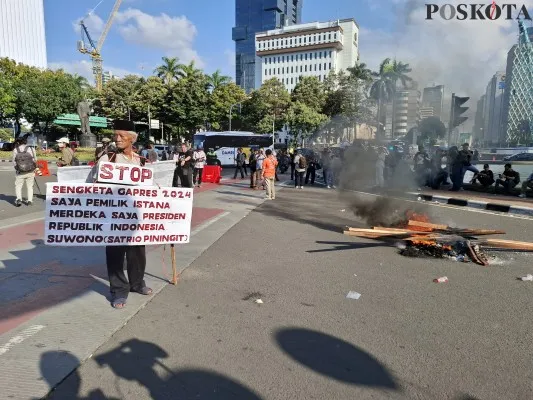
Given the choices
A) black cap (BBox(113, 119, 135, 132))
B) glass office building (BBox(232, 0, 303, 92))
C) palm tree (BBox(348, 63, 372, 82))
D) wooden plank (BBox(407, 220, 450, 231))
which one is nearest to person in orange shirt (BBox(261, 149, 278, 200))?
wooden plank (BBox(407, 220, 450, 231))

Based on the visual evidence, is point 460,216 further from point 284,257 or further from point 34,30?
point 34,30

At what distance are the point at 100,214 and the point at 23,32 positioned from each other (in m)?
99.5

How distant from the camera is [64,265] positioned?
493cm

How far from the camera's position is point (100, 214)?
12.4 feet

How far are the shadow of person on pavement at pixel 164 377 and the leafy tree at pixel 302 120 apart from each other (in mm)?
51181

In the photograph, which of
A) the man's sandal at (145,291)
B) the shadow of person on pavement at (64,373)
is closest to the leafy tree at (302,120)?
the man's sandal at (145,291)

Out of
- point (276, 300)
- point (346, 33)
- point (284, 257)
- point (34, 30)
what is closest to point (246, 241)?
point (284, 257)

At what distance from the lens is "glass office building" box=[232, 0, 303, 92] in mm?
172750

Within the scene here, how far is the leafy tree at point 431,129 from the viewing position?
14.8 metres

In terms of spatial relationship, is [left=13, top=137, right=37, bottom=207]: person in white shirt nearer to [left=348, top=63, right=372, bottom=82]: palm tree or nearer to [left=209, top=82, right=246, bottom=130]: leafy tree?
[left=209, top=82, right=246, bottom=130]: leafy tree

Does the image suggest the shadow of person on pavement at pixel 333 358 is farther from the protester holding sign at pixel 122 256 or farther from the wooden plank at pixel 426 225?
the wooden plank at pixel 426 225

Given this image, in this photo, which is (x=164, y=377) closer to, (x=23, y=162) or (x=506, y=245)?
(x=506, y=245)

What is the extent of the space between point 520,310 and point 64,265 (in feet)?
17.1

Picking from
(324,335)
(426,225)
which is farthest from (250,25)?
(324,335)
